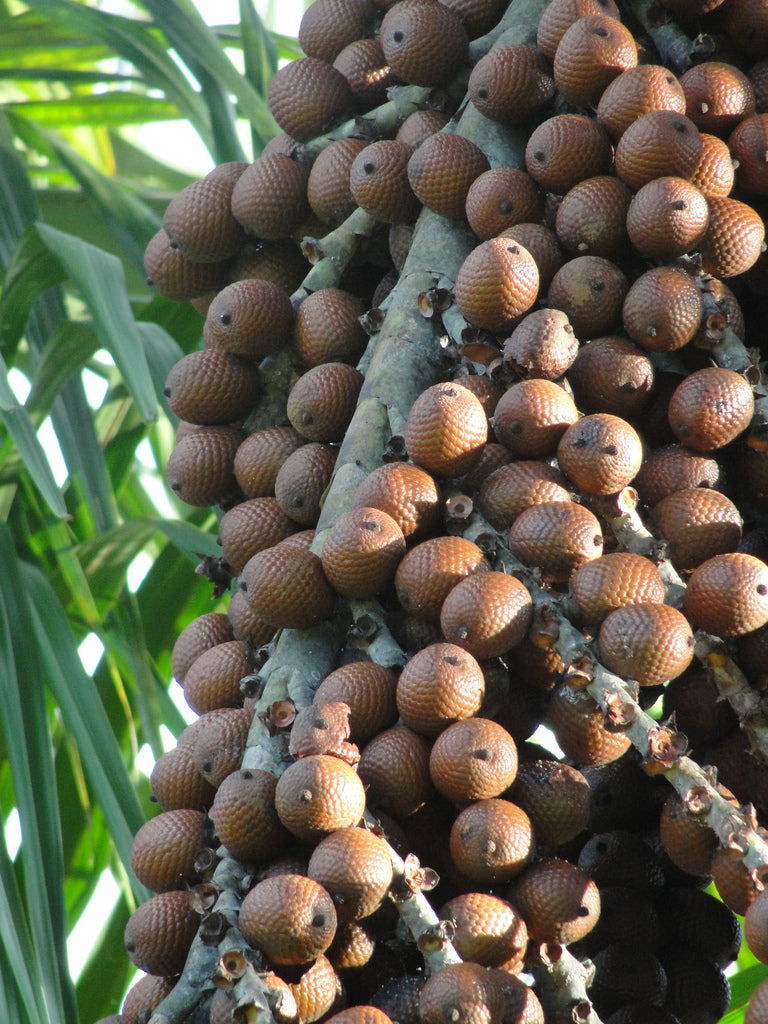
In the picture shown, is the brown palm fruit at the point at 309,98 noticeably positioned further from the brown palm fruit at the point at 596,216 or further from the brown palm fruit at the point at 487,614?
the brown palm fruit at the point at 487,614

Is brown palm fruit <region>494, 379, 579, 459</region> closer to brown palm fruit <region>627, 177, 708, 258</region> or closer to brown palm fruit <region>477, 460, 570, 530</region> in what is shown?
brown palm fruit <region>477, 460, 570, 530</region>

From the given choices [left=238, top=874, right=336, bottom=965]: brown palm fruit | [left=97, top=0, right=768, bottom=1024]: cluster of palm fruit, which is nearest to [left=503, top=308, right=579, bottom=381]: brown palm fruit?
[left=97, top=0, right=768, bottom=1024]: cluster of palm fruit

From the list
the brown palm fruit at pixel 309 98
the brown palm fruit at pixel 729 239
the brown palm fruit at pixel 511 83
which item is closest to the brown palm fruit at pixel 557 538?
the brown palm fruit at pixel 729 239

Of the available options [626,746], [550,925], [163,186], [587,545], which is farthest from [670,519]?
[163,186]

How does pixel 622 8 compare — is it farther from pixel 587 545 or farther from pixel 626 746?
pixel 626 746

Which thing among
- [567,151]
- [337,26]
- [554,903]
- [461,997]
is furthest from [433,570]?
[337,26]
